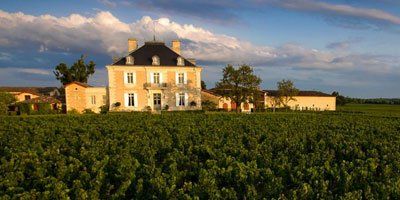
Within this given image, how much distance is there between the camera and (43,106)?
4162 cm

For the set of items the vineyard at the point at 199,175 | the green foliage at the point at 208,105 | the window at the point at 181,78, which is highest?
the window at the point at 181,78

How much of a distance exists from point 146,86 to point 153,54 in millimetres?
4930

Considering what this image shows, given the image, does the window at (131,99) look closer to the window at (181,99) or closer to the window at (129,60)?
the window at (129,60)

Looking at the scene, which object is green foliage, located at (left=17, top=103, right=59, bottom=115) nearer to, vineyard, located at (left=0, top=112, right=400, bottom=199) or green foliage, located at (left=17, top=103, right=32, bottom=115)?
green foliage, located at (left=17, top=103, right=32, bottom=115)

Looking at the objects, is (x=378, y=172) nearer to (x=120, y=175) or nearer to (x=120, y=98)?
(x=120, y=175)

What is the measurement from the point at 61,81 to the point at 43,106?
29180mm

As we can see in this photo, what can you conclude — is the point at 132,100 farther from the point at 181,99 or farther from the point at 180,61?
the point at 180,61

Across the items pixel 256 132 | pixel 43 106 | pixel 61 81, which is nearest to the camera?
pixel 256 132

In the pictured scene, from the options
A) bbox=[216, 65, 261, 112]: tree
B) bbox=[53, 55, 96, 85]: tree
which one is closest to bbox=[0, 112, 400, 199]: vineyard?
bbox=[216, 65, 261, 112]: tree

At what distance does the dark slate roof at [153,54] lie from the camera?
43.9 m

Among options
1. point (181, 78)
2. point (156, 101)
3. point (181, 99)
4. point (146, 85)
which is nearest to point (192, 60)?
point (181, 78)

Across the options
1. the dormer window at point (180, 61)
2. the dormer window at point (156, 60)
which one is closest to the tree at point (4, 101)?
the dormer window at point (156, 60)

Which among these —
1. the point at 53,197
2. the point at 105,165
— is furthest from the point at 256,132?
the point at 53,197

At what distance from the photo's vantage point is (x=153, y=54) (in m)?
44.8
